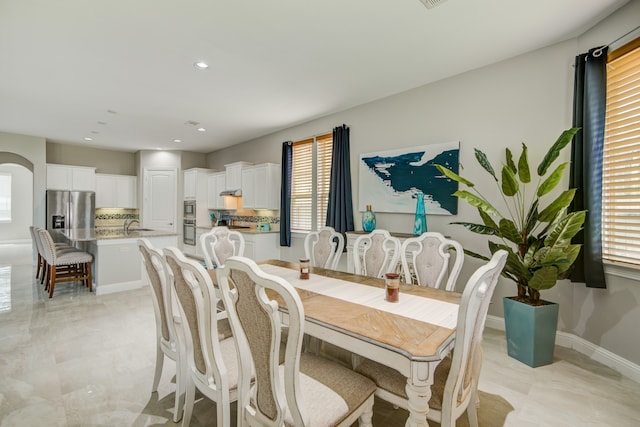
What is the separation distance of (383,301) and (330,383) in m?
0.60

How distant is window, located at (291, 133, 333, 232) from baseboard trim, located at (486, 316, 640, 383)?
3.31 m

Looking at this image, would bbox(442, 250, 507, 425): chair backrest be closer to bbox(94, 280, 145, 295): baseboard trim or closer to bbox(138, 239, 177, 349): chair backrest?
bbox(138, 239, 177, 349): chair backrest

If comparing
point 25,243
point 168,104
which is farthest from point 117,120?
point 25,243

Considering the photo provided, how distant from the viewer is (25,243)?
9.84 m

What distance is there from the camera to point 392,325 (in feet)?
4.81

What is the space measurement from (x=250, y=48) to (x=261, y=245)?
11.5 feet

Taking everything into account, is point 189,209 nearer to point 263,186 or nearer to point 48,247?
point 263,186

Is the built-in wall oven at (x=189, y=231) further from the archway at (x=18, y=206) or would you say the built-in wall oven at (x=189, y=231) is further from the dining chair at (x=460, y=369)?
the archway at (x=18, y=206)

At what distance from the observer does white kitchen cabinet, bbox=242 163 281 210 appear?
5.75m

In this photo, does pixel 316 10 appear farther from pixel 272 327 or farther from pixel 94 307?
pixel 94 307

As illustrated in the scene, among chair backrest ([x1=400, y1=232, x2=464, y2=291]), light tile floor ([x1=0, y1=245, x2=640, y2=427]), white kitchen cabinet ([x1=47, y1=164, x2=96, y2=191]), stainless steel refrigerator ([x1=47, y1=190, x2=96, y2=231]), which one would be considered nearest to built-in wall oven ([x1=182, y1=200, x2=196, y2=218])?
stainless steel refrigerator ([x1=47, y1=190, x2=96, y2=231])

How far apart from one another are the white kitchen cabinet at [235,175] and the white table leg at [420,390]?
5.69 meters

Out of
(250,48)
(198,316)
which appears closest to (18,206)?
(250,48)

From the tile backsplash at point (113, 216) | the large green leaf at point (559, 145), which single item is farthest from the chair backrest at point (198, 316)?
the tile backsplash at point (113, 216)
